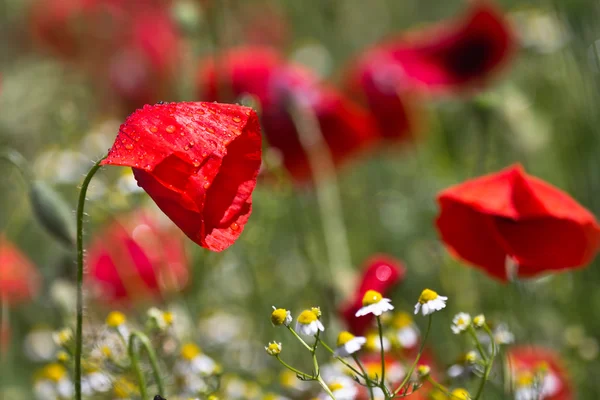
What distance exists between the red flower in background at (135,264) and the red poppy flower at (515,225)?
0.61m

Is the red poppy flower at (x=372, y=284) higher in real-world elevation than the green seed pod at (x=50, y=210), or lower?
lower

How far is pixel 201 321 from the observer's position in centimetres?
173

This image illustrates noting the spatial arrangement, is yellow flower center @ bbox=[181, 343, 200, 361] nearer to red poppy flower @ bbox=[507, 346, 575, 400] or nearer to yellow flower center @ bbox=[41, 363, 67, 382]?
yellow flower center @ bbox=[41, 363, 67, 382]

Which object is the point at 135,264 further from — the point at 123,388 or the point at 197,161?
Answer: the point at 197,161

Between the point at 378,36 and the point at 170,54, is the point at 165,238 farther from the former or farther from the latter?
the point at 378,36

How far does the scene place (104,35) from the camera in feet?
11.1

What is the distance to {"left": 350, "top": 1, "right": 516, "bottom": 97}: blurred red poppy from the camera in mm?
2010

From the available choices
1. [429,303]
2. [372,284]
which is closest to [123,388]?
[372,284]

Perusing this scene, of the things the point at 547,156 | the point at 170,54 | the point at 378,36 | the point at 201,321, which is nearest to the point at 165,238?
the point at 201,321

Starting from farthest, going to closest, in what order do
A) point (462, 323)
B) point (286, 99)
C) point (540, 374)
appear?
point (286, 99)
point (540, 374)
point (462, 323)

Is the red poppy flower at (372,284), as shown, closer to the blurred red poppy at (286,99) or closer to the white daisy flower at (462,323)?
the white daisy flower at (462,323)

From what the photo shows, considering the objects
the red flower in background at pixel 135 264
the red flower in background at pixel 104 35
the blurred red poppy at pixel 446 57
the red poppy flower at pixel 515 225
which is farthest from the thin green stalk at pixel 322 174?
the red flower in background at pixel 104 35

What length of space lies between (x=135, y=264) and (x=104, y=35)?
186cm

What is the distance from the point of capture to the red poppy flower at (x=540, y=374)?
1.14m
